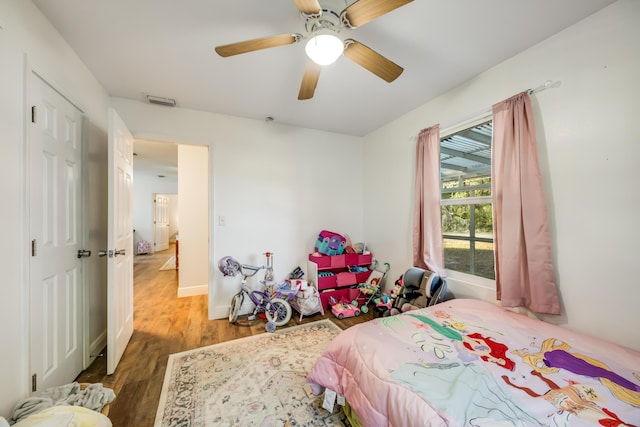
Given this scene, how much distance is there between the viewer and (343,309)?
2.86 meters

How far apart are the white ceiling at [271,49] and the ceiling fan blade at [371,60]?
25 cm

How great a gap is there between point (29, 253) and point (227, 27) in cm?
180

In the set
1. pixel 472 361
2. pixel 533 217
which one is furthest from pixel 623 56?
pixel 472 361

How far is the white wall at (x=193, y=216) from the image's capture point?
3.64m

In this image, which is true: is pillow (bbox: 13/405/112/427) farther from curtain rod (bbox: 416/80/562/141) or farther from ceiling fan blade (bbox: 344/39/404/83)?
curtain rod (bbox: 416/80/562/141)

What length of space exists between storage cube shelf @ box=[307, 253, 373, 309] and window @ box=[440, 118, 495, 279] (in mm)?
1179

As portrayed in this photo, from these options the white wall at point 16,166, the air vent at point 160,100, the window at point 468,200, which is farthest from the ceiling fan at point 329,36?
the air vent at point 160,100

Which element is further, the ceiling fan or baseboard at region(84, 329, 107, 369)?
baseboard at region(84, 329, 107, 369)

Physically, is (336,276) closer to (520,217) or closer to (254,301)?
(254,301)

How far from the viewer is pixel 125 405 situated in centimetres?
153

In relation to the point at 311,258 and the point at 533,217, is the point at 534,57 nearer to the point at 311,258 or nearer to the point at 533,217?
the point at 533,217

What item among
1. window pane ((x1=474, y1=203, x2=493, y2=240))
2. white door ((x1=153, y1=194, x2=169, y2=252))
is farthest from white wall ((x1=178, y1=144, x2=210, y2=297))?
white door ((x1=153, y1=194, x2=169, y2=252))

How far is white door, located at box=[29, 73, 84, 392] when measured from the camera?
4.36 ft

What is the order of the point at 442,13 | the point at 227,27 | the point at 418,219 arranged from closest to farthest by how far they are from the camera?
the point at 442,13 → the point at 227,27 → the point at 418,219
